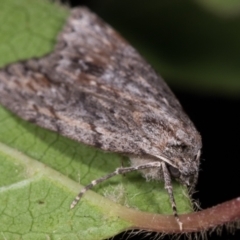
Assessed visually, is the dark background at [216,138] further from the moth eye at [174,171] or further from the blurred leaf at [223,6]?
the blurred leaf at [223,6]

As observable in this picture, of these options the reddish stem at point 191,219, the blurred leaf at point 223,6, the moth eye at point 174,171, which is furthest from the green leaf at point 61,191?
the blurred leaf at point 223,6

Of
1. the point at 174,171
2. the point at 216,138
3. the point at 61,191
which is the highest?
the point at 174,171

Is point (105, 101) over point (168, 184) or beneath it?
over

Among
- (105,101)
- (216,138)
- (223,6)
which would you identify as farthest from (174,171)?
(223,6)

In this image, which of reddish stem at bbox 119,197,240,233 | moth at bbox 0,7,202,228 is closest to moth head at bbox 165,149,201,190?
moth at bbox 0,7,202,228

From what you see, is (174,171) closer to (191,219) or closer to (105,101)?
(191,219)
